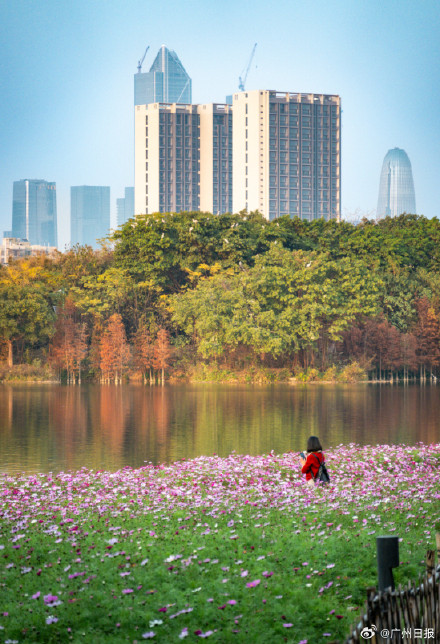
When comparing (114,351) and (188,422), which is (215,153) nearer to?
(114,351)

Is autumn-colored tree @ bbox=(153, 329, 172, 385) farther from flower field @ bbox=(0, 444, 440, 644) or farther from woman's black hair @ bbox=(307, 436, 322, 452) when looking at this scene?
A: woman's black hair @ bbox=(307, 436, 322, 452)

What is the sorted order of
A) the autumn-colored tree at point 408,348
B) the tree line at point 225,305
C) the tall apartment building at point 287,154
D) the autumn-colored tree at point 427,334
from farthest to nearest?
the tall apartment building at point 287,154 < the autumn-colored tree at point 427,334 < the autumn-colored tree at point 408,348 < the tree line at point 225,305

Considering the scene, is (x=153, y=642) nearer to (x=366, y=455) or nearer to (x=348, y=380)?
(x=366, y=455)

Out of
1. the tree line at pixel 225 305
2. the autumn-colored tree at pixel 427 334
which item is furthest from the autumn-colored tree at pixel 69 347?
the autumn-colored tree at pixel 427 334

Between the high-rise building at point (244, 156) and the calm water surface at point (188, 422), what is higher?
the high-rise building at point (244, 156)

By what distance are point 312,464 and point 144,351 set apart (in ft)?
111

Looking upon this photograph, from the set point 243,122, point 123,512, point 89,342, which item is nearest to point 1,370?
point 89,342

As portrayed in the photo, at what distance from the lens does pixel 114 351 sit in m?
43.6

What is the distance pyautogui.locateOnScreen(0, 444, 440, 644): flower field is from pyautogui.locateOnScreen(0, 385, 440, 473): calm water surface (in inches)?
188

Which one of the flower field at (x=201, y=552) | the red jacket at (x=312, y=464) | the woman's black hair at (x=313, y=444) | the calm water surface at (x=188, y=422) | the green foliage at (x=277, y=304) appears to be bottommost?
the calm water surface at (x=188, y=422)

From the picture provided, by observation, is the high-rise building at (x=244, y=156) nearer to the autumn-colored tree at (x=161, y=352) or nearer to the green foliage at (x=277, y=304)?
the green foliage at (x=277, y=304)

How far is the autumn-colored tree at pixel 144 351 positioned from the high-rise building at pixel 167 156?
8411 cm

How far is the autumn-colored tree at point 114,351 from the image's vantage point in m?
43.5

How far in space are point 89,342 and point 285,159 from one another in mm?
A: 83563
